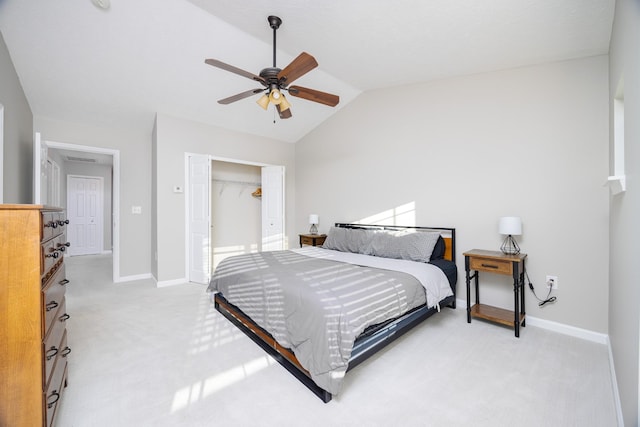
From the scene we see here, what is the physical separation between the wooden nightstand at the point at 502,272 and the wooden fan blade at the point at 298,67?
2.49m

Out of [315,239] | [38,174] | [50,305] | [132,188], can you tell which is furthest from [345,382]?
[132,188]

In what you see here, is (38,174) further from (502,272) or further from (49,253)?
(502,272)

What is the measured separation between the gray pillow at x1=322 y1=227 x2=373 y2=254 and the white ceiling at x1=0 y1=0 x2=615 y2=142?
222cm

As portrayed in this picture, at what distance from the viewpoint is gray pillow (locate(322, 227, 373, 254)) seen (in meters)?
3.88

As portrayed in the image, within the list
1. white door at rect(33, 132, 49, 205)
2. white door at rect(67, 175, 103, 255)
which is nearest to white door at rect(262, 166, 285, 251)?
white door at rect(33, 132, 49, 205)

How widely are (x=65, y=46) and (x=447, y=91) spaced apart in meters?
4.47

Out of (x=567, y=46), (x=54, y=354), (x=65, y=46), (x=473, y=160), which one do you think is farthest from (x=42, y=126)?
A: (x=567, y=46)

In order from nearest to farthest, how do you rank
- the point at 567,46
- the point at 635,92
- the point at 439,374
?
the point at 635,92 < the point at 439,374 < the point at 567,46

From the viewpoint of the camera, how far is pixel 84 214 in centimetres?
760

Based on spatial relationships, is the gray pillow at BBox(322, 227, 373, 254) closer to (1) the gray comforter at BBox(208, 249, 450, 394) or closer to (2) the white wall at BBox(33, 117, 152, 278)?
(1) the gray comforter at BBox(208, 249, 450, 394)

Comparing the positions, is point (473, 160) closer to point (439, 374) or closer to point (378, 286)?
point (378, 286)

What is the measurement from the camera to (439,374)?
208 centimetres

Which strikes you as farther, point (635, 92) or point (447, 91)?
point (447, 91)

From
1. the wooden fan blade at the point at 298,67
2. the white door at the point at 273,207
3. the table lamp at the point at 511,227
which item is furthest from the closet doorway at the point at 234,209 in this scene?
the table lamp at the point at 511,227
